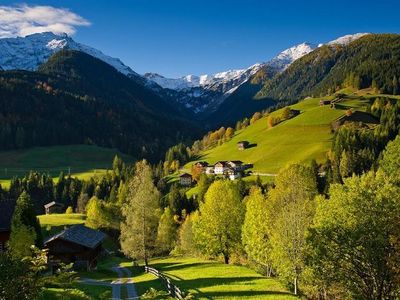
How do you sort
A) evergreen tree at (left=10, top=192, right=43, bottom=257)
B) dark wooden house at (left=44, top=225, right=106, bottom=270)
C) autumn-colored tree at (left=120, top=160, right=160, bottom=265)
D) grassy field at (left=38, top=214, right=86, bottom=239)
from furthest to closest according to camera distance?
grassy field at (left=38, top=214, right=86, bottom=239), dark wooden house at (left=44, top=225, right=106, bottom=270), autumn-colored tree at (left=120, top=160, right=160, bottom=265), evergreen tree at (left=10, top=192, right=43, bottom=257)

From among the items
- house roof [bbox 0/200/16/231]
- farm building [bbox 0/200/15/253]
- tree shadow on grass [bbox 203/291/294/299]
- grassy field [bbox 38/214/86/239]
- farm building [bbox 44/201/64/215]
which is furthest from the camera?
farm building [bbox 44/201/64/215]

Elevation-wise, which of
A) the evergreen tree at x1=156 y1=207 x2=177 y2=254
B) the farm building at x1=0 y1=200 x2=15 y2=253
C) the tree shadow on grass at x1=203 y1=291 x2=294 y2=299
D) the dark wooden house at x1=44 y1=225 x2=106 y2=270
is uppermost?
the farm building at x1=0 y1=200 x2=15 y2=253

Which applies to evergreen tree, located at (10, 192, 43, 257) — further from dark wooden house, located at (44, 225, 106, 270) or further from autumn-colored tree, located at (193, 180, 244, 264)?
autumn-colored tree, located at (193, 180, 244, 264)

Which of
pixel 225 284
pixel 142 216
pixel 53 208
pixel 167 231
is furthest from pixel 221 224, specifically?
pixel 53 208

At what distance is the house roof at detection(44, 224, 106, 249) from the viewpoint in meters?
76.3

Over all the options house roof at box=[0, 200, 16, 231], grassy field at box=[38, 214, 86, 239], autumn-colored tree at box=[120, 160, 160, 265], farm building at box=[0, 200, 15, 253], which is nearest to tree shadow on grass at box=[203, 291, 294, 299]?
autumn-colored tree at box=[120, 160, 160, 265]

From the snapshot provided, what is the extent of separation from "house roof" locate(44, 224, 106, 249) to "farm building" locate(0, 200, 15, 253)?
10998 millimetres

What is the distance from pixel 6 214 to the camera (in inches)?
2616

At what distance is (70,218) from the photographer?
150875mm

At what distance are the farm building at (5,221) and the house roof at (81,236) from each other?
10998mm

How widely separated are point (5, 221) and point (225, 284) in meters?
35.7

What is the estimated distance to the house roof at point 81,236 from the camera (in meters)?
76.3

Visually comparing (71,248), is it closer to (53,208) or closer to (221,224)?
(221,224)

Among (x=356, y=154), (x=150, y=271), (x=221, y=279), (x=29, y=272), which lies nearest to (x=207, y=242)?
(x=150, y=271)
